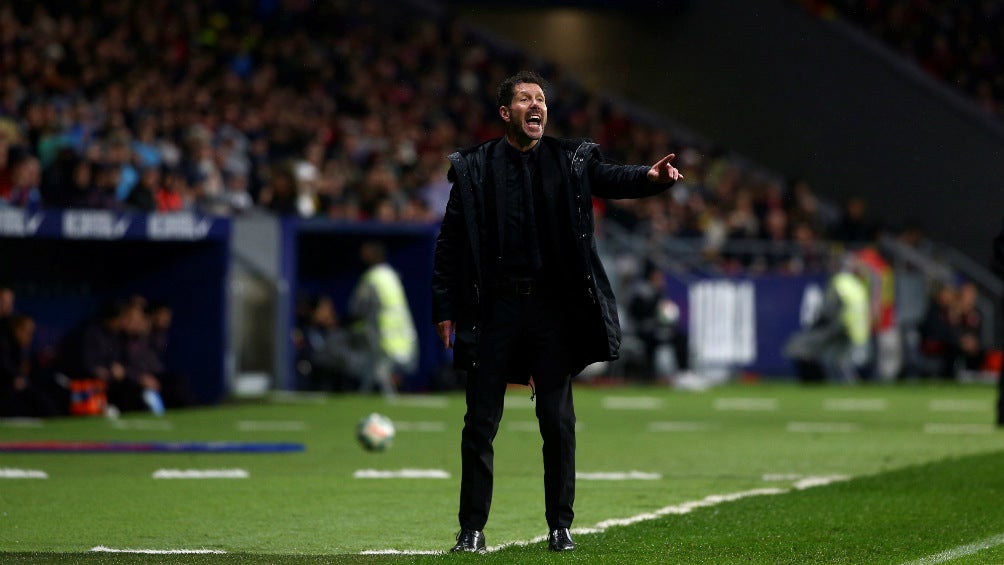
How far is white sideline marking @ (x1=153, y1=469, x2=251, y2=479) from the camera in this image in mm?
12398

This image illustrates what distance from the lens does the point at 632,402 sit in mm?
22828

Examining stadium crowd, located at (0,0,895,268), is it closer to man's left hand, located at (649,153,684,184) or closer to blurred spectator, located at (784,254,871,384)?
blurred spectator, located at (784,254,871,384)

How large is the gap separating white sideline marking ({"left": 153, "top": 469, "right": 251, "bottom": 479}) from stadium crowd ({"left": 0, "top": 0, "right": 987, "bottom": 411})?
824 centimetres

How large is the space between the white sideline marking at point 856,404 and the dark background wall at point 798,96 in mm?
10547

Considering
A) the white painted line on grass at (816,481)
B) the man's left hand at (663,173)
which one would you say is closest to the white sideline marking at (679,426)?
the white painted line on grass at (816,481)

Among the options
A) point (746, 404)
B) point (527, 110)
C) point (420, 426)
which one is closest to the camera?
point (527, 110)

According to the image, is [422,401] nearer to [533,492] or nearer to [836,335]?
[836,335]

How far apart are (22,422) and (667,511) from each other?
10000 millimetres

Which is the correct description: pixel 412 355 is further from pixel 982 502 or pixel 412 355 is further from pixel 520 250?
pixel 520 250

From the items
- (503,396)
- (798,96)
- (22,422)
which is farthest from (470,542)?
(798,96)

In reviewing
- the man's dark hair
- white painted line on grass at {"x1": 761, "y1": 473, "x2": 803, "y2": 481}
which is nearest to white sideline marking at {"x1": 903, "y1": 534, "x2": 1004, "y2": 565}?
the man's dark hair

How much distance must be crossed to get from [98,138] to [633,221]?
10.7 meters

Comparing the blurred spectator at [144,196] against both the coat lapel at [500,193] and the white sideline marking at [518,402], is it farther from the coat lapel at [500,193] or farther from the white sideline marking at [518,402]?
the coat lapel at [500,193]

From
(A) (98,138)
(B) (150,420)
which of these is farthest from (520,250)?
(A) (98,138)
